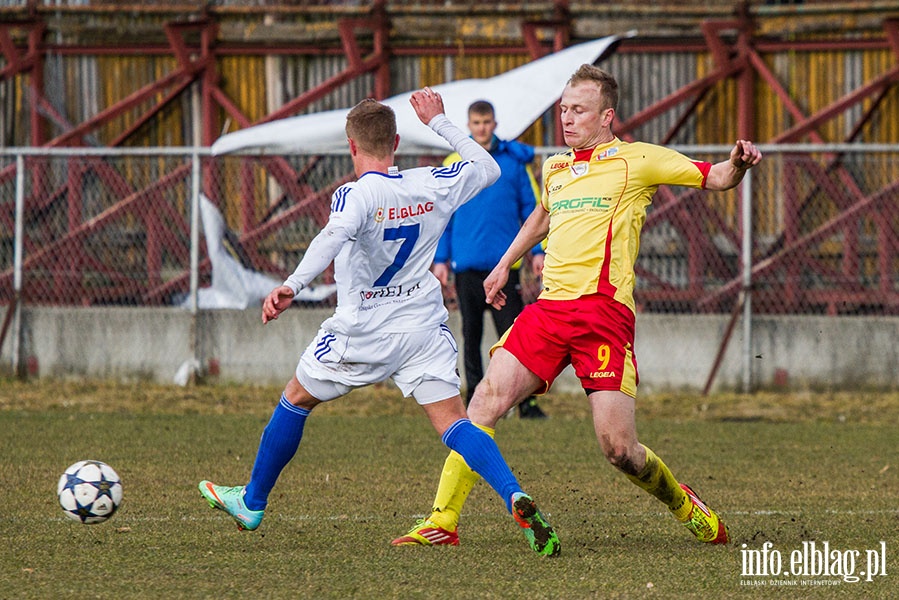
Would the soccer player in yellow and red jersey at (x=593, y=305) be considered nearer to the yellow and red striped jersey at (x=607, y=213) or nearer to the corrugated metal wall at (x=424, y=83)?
the yellow and red striped jersey at (x=607, y=213)

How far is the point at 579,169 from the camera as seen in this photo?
6.14 m

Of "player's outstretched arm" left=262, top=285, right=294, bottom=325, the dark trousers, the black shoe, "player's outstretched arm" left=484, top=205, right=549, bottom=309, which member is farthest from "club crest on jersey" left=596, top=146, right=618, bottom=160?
the black shoe

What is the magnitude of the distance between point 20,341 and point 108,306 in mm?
878

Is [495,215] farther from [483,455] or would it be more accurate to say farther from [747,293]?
[483,455]

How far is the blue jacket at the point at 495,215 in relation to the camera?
10.4m

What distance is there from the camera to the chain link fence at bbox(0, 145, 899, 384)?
42.0ft

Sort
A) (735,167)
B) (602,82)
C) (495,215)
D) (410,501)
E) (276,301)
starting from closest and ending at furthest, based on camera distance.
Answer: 1. (276,301)
2. (735,167)
3. (602,82)
4. (410,501)
5. (495,215)

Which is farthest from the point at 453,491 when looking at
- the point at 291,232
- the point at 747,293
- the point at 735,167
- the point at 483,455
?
the point at 291,232

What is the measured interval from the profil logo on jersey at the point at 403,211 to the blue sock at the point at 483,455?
0.91m

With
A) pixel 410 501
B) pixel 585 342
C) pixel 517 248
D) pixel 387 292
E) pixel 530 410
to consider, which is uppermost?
pixel 517 248

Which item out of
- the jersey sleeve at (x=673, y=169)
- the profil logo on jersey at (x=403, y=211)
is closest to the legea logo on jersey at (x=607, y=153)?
the jersey sleeve at (x=673, y=169)

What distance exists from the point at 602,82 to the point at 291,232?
8.00 metres

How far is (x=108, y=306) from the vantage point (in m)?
13.6

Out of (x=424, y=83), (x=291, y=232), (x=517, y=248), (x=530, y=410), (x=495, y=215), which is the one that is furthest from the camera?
(x=424, y=83)
